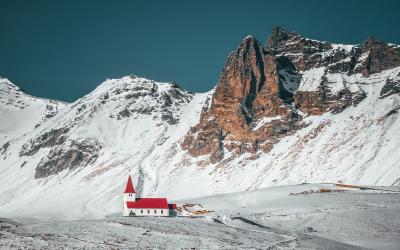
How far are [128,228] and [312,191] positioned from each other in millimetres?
51228

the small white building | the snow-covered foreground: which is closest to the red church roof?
the small white building

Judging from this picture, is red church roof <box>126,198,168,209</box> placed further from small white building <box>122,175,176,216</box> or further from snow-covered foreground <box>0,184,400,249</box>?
snow-covered foreground <box>0,184,400,249</box>

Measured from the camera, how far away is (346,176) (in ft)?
508

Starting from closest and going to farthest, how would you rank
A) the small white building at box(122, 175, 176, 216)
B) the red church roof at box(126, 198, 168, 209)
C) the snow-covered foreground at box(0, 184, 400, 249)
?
the snow-covered foreground at box(0, 184, 400, 249), the small white building at box(122, 175, 176, 216), the red church roof at box(126, 198, 168, 209)

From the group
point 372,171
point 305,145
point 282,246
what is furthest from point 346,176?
point 282,246

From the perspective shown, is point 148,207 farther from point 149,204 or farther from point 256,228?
point 256,228

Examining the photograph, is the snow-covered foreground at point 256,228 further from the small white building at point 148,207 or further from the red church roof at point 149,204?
the red church roof at point 149,204

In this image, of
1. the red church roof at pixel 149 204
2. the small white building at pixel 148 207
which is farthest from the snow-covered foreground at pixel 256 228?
the red church roof at pixel 149 204

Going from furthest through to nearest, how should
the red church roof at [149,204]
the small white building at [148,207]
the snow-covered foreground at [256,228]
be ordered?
the red church roof at [149,204] < the small white building at [148,207] < the snow-covered foreground at [256,228]

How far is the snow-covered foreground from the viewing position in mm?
57938

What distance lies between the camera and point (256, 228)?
7544cm

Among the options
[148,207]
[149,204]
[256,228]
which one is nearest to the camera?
[256,228]

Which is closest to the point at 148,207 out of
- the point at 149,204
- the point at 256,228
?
the point at 149,204

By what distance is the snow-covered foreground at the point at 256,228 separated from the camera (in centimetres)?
5794
